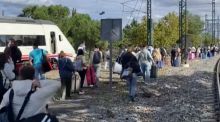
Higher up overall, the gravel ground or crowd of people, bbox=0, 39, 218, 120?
crowd of people, bbox=0, 39, 218, 120

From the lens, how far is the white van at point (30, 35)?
36812 mm

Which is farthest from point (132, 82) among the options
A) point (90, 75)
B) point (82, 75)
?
point (90, 75)

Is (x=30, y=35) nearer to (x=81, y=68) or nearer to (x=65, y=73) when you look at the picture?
(x=81, y=68)

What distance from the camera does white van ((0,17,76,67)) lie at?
121ft

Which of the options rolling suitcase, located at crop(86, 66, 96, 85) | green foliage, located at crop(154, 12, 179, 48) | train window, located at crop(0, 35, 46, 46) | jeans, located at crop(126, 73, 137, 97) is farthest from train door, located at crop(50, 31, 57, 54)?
green foliage, located at crop(154, 12, 179, 48)

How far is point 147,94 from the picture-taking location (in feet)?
65.5

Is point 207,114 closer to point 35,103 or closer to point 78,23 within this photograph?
point 35,103

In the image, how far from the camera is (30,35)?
40.1 meters

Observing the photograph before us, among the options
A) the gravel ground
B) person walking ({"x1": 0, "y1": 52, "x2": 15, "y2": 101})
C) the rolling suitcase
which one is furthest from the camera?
the rolling suitcase

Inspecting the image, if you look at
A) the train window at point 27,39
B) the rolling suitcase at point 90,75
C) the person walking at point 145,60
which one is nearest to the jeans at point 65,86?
the rolling suitcase at point 90,75

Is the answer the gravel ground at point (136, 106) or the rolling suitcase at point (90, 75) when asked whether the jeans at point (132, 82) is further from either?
the rolling suitcase at point (90, 75)

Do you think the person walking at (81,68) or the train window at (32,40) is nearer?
the person walking at (81,68)

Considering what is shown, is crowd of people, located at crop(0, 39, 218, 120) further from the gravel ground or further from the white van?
the white van

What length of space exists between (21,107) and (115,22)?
1726cm
